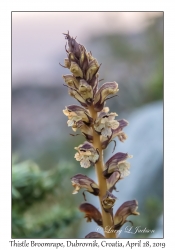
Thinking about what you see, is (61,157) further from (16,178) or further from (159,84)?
(16,178)

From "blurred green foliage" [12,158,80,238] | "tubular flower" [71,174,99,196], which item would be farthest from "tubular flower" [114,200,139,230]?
"blurred green foliage" [12,158,80,238]

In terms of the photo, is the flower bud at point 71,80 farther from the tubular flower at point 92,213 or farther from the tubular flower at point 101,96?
the tubular flower at point 92,213

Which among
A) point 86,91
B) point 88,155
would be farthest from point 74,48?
point 88,155

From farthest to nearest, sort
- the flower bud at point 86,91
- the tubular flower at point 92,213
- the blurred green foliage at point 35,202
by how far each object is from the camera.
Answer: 1. the blurred green foliage at point 35,202
2. the tubular flower at point 92,213
3. the flower bud at point 86,91

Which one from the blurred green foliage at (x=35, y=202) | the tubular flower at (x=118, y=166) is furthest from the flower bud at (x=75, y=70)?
the blurred green foliage at (x=35, y=202)

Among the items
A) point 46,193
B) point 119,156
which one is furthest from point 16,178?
point 119,156
